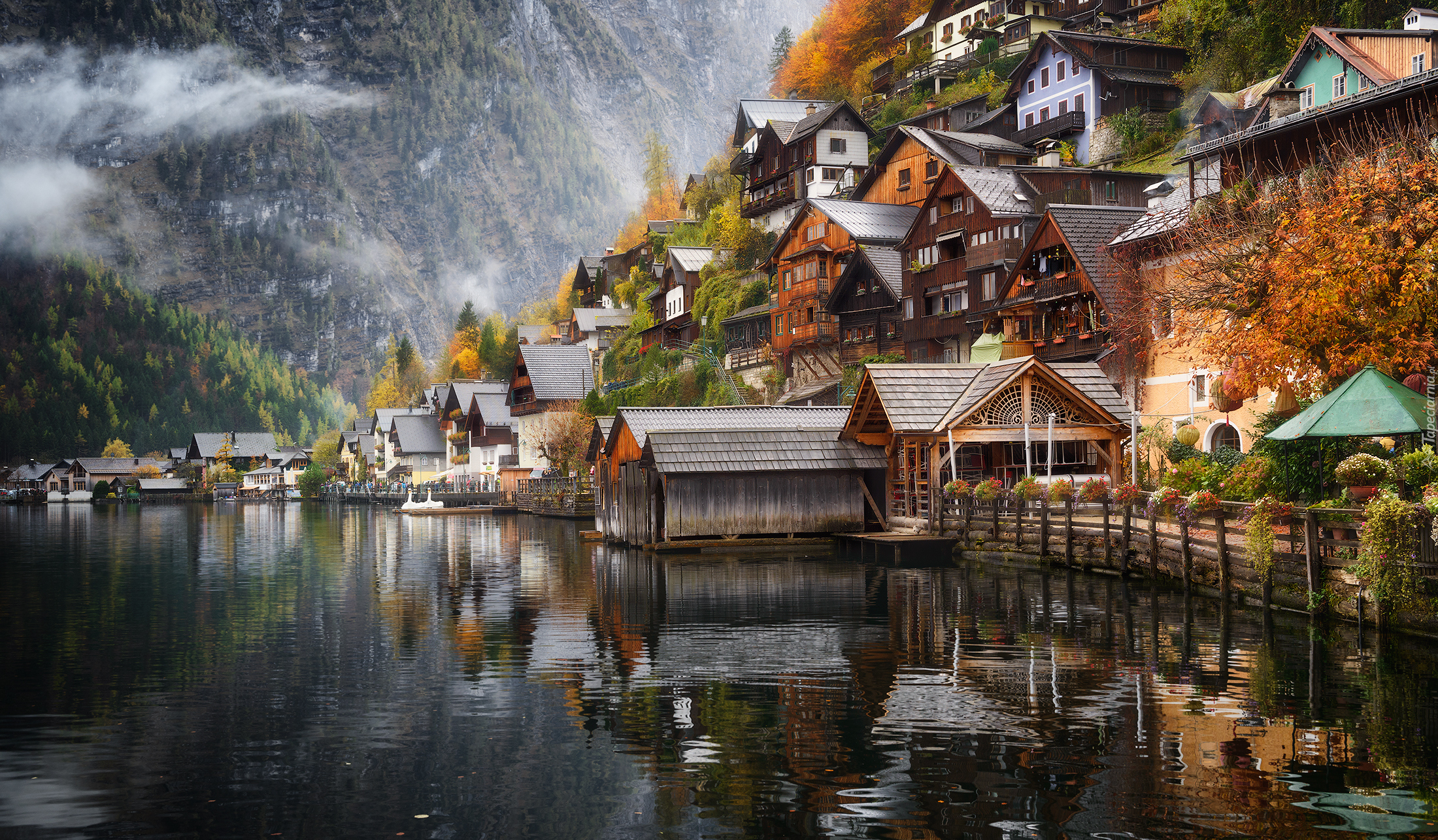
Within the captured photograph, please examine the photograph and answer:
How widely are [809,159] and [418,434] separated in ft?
222

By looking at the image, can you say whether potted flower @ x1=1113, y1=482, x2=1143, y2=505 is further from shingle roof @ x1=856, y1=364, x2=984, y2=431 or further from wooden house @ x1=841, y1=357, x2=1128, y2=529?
shingle roof @ x1=856, y1=364, x2=984, y2=431

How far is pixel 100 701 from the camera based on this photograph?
18.8m

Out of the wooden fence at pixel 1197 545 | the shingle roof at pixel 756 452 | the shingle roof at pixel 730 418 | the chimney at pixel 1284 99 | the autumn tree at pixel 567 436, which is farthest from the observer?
the autumn tree at pixel 567 436

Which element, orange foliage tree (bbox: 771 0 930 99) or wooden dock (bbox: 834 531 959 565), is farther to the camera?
orange foliage tree (bbox: 771 0 930 99)

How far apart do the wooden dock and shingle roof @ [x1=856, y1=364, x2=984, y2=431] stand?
392cm

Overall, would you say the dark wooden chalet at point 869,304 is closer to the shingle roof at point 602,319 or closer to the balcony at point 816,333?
the balcony at point 816,333

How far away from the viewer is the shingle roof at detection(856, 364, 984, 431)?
43281 millimetres

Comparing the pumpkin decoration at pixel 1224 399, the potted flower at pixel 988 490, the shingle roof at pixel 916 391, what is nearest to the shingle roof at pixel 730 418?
the shingle roof at pixel 916 391

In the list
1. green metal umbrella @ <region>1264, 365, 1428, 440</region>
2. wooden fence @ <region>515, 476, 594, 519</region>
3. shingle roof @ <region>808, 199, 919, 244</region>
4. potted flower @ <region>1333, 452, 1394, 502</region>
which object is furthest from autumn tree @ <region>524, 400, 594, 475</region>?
potted flower @ <region>1333, 452, 1394, 502</region>

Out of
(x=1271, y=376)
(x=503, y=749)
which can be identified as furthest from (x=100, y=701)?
(x=1271, y=376)

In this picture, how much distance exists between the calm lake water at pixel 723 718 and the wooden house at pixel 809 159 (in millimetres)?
63843

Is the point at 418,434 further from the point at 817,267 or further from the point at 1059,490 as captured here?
the point at 1059,490

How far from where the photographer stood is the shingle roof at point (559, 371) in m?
106

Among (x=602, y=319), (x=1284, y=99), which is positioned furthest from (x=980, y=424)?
(x=602, y=319)
